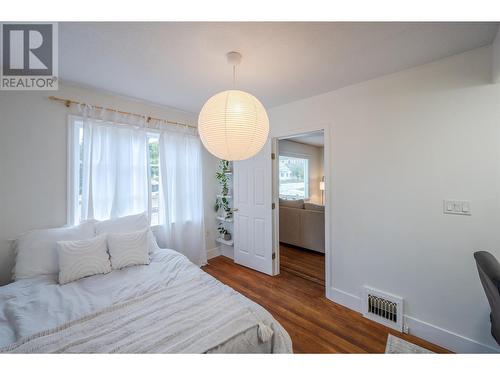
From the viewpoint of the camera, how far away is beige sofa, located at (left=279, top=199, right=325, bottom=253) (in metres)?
3.62

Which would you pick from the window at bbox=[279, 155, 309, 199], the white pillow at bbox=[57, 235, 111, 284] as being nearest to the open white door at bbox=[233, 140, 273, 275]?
the white pillow at bbox=[57, 235, 111, 284]

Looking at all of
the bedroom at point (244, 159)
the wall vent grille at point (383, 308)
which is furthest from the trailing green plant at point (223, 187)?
the wall vent grille at point (383, 308)

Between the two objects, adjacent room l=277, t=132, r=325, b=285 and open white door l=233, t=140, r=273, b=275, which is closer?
open white door l=233, t=140, r=273, b=275

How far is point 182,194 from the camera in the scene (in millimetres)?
2939

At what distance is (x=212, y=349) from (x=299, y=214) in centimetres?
318

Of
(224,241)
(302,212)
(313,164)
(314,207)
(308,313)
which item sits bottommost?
(308,313)

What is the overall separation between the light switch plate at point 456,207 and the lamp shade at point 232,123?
5.48ft

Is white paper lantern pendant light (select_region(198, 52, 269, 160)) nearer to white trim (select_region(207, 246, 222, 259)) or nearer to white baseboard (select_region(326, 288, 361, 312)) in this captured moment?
white baseboard (select_region(326, 288, 361, 312))

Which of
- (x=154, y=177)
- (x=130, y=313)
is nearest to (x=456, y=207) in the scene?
(x=130, y=313)

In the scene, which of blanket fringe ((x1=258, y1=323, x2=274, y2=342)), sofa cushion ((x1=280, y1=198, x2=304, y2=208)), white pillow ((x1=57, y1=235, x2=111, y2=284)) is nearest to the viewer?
blanket fringe ((x1=258, y1=323, x2=274, y2=342))

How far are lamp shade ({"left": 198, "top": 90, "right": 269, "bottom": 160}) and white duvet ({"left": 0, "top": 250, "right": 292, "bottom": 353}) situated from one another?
101cm

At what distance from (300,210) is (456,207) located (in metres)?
2.43

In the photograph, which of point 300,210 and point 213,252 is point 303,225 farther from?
point 213,252

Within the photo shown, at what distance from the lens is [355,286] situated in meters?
2.13
